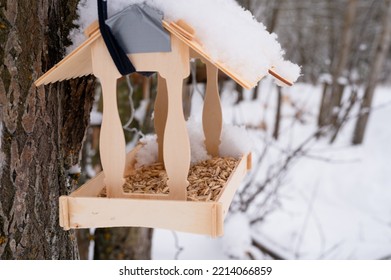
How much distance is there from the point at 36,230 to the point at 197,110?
1800 mm

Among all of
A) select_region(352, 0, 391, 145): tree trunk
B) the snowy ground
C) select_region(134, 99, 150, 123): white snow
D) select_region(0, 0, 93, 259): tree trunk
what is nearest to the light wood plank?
select_region(0, 0, 93, 259): tree trunk

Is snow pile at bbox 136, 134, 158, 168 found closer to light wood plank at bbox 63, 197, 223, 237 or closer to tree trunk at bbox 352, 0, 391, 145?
light wood plank at bbox 63, 197, 223, 237

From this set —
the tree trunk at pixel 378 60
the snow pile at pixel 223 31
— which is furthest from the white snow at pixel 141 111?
the tree trunk at pixel 378 60

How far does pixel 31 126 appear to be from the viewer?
3.34ft

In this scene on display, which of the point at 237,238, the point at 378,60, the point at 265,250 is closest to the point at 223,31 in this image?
the point at 237,238

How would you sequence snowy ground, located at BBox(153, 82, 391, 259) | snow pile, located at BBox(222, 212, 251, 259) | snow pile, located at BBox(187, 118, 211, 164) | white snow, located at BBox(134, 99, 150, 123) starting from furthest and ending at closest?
snowy ground, located at BBox(153, 82, 391, 259) < snow pile, located at BBox(222, 212, 251, 259) < white snow, located at BBox(134, 99, 150, 123) < snow pile, located at BBox(187, 118, 211, 164)

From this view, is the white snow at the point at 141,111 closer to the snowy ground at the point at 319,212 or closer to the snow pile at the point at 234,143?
the snowy ground at the point at 319,212

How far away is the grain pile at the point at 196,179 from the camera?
1.04 metres

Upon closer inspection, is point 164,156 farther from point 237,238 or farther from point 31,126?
point 237,238

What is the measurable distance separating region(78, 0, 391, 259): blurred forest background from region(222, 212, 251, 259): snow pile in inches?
3.8

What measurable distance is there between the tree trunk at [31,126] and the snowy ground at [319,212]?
1.28 meters

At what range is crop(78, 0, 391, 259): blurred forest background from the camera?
2346 mm

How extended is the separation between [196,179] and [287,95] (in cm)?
567
